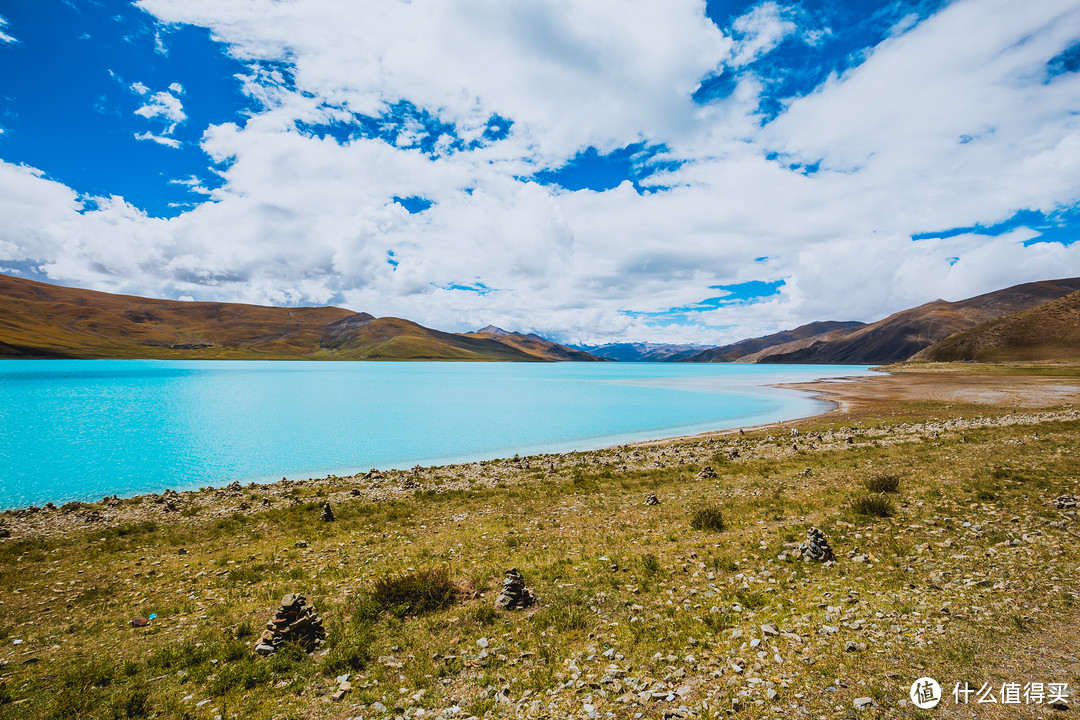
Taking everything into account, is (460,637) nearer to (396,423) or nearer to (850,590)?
(850,590)

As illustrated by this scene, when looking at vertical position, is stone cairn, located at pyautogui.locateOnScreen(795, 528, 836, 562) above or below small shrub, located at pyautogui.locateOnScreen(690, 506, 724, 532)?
above

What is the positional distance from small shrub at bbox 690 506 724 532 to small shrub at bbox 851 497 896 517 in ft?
16.7

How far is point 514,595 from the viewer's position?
1201cm

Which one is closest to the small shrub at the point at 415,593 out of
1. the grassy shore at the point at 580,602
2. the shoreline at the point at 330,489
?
the grassy shore at the point at 580,602

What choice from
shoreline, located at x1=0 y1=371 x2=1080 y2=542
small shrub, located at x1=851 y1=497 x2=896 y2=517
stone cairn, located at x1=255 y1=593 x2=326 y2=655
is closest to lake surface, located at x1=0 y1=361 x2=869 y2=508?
shoreline, located at x1=0 y1=371 x2=1080 y2=542

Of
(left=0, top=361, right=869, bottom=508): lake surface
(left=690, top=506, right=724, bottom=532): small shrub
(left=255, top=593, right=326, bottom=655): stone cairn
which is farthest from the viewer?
(left=0, top=361, right=869, bottom=508): lake surface

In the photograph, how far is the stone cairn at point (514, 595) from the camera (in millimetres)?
11930

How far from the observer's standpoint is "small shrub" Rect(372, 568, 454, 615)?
1224 centimetres

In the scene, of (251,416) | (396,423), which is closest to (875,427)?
(396,423)

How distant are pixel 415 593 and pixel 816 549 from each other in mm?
12329

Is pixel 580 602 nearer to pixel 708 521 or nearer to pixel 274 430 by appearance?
pixel 708 521

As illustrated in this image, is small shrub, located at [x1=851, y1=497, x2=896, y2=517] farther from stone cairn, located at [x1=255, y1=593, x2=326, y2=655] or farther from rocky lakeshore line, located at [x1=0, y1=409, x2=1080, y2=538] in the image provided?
stone cairn, located at [x1=255, y1=593, x2=326, y2=655]

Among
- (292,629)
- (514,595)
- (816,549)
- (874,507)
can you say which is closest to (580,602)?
(514,595)

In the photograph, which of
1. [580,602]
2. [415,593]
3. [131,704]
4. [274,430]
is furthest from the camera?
[274,430]
